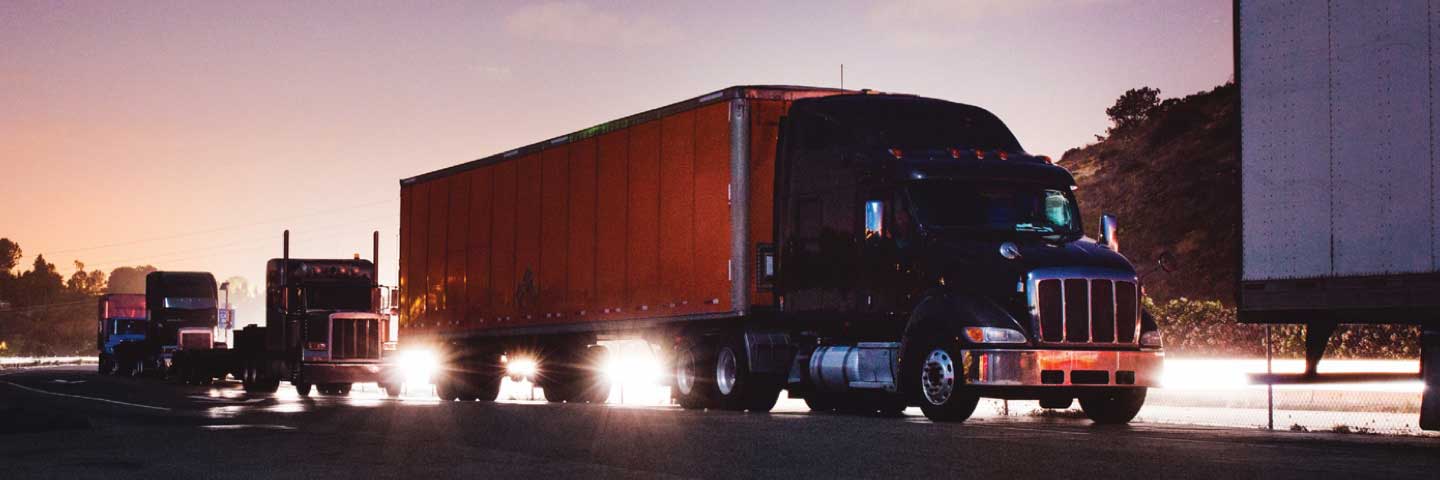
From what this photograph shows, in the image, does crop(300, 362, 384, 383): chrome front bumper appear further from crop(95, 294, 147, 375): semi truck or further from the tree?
the tree

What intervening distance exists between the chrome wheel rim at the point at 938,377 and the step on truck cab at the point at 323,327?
828 inches

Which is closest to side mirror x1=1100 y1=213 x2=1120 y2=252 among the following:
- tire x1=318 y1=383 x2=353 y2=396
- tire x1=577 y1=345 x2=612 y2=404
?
tire x1=577 y1=345 x2=612 y2=404

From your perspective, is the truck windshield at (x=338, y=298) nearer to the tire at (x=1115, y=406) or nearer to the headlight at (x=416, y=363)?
the headlight at (x=416, y=363)

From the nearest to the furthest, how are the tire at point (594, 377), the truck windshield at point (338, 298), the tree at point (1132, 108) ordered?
the tire at point (594, 377) → the truck windshield at point (338, 298) → the tree at point (1132, 108)

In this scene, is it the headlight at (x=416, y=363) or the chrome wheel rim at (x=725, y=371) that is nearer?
the chrome wheel rim at (x=725, y=371)

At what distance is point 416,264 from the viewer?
109 feet

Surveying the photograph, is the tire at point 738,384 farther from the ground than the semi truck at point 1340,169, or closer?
closer

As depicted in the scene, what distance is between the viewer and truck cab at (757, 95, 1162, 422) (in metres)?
18.3

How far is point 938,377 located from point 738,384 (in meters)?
4.05

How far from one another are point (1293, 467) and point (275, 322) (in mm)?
31306

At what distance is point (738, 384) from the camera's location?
73.0 ft

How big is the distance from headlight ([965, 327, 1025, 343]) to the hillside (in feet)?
216

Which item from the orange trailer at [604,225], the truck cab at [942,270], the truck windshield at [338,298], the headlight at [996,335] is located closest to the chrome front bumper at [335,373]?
the truck windshield at [338,298]

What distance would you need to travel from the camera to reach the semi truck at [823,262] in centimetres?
1847
